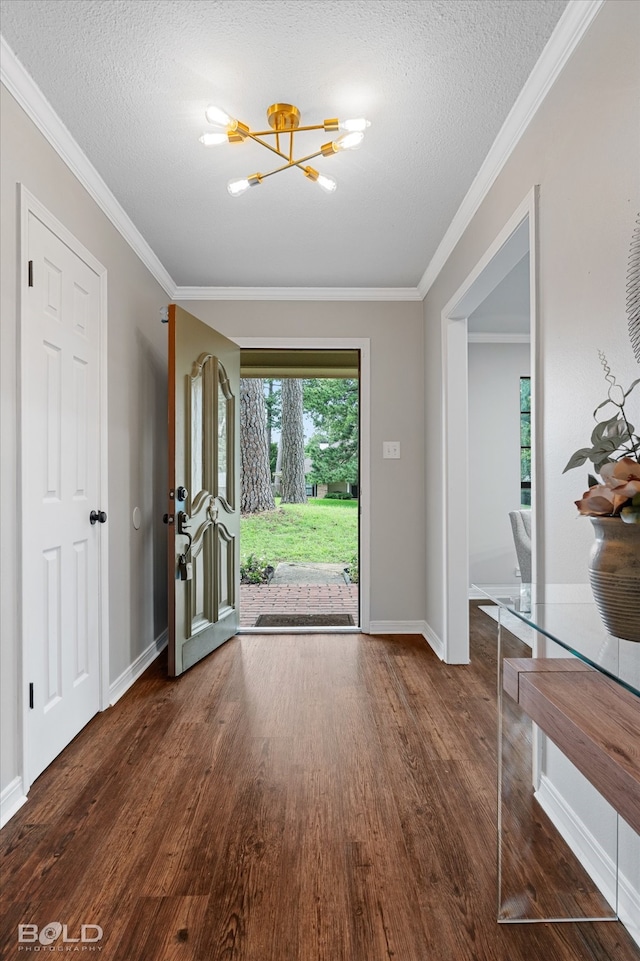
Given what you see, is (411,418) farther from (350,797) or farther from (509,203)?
(350,797)

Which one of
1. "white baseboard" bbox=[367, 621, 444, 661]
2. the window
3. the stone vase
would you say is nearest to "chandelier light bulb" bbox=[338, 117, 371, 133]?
the stone vase

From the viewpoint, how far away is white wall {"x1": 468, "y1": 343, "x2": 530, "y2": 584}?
18.0 ft

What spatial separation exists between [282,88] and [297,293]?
2.11 metres

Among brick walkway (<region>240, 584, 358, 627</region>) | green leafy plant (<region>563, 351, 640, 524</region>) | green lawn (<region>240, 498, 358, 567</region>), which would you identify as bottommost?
brick walkway (<region>240, 584, 358, 627</region>)

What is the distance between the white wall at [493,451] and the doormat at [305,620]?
1.57 metres

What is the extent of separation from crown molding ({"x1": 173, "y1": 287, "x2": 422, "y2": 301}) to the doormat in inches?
98.7

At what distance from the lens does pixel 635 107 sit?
1342mm

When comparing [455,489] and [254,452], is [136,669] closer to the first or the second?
[455,489]

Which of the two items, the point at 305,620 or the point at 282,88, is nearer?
the point at 282,88

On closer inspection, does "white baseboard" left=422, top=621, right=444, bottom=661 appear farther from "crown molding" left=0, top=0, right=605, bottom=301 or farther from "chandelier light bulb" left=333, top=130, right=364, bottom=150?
"chandelier light bulb" left=333, top=130, right=364, bottom=150

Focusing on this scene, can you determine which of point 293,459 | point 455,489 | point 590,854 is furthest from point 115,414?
point 293,459

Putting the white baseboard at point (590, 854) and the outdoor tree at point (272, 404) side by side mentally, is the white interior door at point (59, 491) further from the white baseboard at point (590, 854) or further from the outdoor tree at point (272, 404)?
the outdoor tree at point (272, 404)

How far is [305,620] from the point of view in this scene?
4645mm

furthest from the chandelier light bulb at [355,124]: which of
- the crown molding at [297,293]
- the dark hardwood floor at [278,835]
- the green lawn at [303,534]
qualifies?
the green lawn at [303,534]
